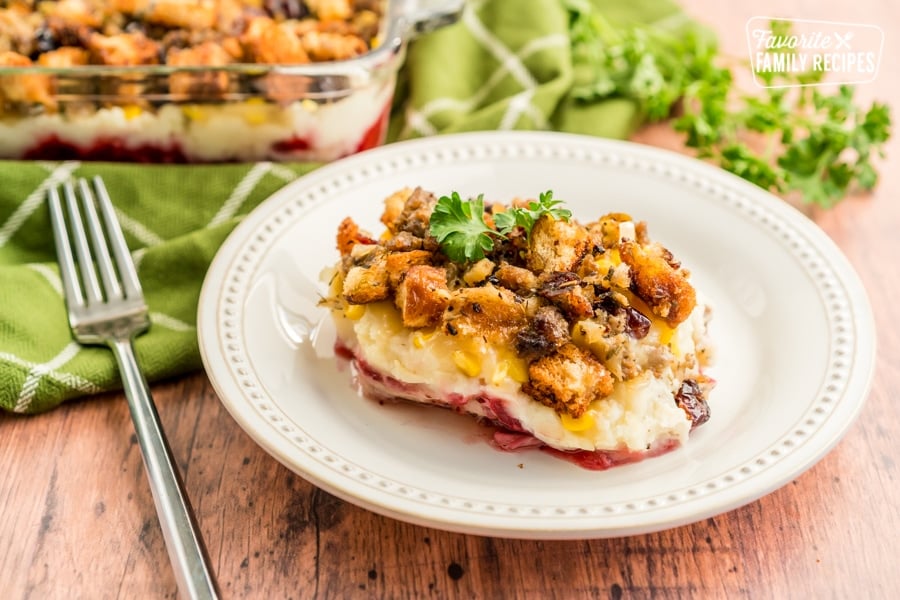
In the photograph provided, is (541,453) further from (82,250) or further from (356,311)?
(82,250)

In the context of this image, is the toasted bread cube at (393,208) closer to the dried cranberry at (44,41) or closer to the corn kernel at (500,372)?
the corn kernel at (500,372)

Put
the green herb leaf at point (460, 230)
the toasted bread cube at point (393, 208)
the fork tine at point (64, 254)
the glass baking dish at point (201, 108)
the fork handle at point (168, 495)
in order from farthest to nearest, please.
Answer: the glass baking dish at point (201, 108)
the fork tine at point (64, 254)
the toasted bread cube at point (393, 208)
the green herb leaf at point (460, 230)
the fork handle at point (168, 495)

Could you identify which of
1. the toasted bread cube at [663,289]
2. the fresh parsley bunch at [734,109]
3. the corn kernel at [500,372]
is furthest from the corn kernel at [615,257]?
the fresh parsley bunch at [734,109]

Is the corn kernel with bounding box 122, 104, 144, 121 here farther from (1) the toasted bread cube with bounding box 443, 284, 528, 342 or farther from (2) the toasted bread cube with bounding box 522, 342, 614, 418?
(2) the toasted bread cube with bounding box 522, 342, 614, 418

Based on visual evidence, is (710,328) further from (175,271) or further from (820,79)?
(175,271)

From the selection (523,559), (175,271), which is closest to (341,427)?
(523,559)

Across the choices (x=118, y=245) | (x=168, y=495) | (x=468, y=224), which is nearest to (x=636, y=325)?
(x=468, y=224)
